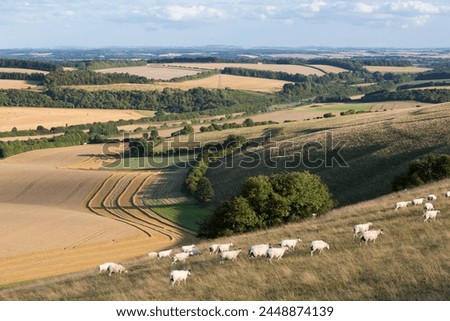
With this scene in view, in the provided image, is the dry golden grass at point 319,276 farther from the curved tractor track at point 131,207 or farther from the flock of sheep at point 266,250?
the curved tractor track at point 131,207

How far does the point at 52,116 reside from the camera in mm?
167000

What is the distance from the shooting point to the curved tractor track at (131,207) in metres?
57.2

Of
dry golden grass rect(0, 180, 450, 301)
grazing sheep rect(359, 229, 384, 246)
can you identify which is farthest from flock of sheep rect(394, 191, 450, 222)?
grazing sheep rect(359, 229, 384, 246)

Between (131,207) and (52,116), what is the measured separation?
10534cm

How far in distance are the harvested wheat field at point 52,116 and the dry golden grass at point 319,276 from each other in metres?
135

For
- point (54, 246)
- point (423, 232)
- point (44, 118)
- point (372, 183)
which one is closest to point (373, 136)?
point (372, 183)

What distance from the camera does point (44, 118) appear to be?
163 metres

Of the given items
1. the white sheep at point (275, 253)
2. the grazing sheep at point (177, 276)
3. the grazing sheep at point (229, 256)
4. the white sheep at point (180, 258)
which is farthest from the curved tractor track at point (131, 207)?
the grazing sheep at point (177, 276)

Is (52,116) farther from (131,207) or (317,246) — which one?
(317,246)

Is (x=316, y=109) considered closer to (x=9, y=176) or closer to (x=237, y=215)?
(x=9, y=176)

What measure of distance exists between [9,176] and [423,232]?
267 ft

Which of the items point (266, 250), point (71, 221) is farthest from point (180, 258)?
point (71, 221)
